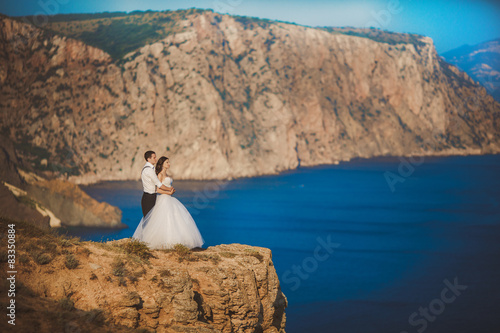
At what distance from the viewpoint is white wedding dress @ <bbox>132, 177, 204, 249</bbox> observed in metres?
18.9

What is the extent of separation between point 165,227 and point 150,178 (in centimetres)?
176

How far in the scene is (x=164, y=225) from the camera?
1897 centimetres

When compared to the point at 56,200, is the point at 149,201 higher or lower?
higher

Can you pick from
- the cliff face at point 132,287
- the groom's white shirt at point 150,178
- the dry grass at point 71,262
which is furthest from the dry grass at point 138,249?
the dry grass at point 71,262

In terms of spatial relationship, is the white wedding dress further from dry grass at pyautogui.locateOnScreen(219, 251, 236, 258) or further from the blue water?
the blue water

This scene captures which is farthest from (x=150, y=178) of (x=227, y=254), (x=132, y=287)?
(x=132, y=287)

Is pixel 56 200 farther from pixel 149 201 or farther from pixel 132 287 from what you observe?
pixel 132 287

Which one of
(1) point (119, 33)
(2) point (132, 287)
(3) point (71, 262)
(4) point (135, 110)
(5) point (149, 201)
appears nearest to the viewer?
(3) point (71, 262)

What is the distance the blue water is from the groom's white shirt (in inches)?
1647

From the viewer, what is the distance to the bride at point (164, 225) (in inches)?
744

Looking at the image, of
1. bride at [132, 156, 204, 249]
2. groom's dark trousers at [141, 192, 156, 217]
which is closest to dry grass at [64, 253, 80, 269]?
bride at [132, 156, 204, 249]

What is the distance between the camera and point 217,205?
13012 cm

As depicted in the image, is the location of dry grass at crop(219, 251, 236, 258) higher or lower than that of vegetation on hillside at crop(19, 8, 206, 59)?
lower

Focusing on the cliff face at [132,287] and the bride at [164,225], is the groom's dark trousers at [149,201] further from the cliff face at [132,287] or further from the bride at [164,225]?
the cliff face at [132,287]
